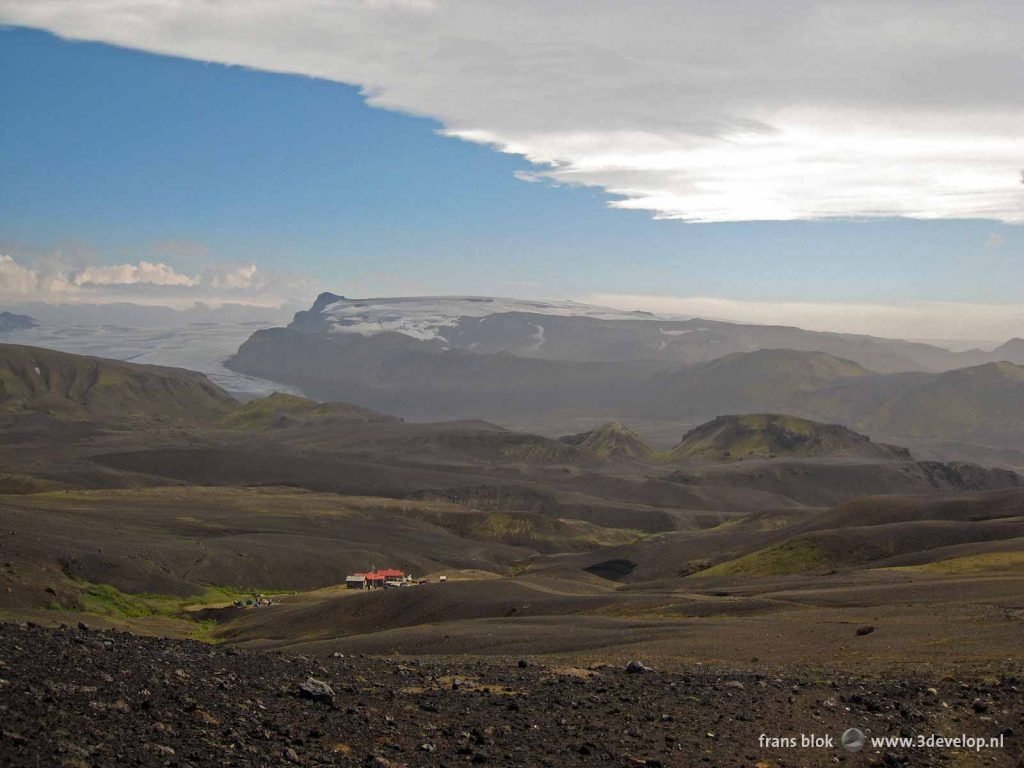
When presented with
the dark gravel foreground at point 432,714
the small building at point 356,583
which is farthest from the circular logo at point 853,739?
the small building at point 356,583

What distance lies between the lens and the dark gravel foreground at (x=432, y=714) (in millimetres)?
17047

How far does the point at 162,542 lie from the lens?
99.9 m

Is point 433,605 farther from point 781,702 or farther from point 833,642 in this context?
point 781,702

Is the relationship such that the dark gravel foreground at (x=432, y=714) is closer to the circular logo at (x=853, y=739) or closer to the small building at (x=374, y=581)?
the circular logo at (x=853, y=739)

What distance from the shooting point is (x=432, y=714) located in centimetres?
2119

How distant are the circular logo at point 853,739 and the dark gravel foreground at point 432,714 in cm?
21

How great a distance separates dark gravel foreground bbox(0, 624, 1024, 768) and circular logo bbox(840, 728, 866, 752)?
0.21 metres

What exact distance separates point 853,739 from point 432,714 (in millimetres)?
7921

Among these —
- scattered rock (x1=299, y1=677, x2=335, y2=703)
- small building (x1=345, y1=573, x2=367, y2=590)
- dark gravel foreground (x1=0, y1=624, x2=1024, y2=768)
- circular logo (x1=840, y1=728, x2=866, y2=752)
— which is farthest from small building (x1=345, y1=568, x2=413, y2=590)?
circular logo (x1=840, y1=728, x2=866, y2=752)

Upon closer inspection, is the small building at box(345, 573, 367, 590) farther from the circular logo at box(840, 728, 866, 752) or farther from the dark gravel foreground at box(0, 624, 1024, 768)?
the circular logo at box(840, 728, 866, 752)

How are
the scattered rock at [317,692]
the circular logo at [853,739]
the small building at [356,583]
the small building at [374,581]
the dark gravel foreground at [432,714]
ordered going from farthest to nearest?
the small building at [356,583] < the small building at [374,581] < the scattered rock at [317,692] < the circular logo at [853,739] < the dark gravel foreground at [432,714]

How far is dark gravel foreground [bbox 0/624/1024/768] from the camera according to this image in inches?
671

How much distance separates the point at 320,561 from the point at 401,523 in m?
42.5

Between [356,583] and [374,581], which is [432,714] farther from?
[374,581]
